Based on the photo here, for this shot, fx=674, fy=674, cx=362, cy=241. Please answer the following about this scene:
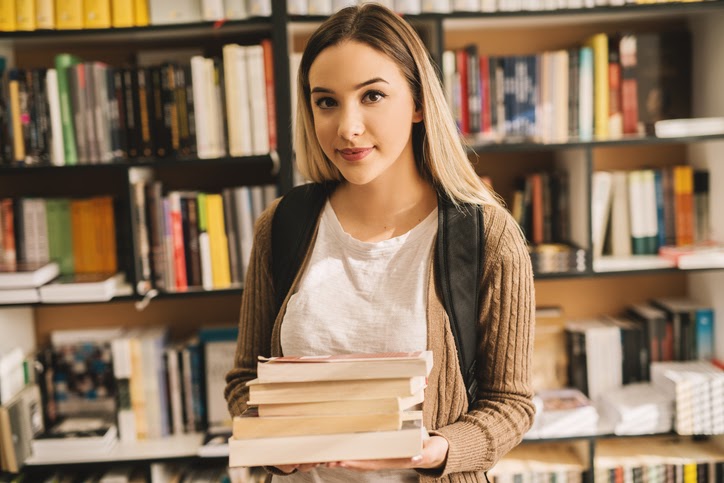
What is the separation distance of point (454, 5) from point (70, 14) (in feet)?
3.61

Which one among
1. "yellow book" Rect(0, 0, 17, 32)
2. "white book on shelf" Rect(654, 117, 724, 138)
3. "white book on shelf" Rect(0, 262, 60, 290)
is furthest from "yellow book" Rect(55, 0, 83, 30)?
"white book on shelf" Rect(654, 117, 724, 138)

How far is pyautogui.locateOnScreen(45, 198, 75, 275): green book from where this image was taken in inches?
81.3

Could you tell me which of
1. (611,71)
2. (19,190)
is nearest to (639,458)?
(611,71)

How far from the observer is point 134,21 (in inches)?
75.7

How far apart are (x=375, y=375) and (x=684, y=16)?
1.83 m

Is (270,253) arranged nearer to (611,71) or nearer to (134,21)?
(134,21)

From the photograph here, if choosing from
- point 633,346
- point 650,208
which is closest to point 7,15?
point 650,208

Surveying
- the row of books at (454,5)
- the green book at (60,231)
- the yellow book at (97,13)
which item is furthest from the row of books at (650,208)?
the green book at (60,231)

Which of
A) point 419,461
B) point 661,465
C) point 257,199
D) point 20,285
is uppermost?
point 257,199

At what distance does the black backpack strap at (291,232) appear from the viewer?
120cm

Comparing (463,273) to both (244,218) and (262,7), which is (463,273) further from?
(262,7)

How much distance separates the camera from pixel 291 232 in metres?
1.22

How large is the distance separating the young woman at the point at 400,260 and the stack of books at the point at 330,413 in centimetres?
13

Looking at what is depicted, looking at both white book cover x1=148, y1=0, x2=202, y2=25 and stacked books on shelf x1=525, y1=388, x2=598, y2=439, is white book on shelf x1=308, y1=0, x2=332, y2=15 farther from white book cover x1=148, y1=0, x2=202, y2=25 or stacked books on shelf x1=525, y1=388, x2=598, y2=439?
stacked books on shelf x1=525, y1=388, x2=598, y2=439
